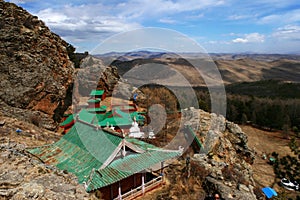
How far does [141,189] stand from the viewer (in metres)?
13.9

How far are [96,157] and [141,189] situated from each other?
139 inches

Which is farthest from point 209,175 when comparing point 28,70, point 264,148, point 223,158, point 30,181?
point 264,148

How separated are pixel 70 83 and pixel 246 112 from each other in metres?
46.3

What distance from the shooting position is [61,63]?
3244 cm

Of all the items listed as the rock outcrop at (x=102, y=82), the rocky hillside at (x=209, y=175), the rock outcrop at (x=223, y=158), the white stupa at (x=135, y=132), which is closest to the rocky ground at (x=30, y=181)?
the rocky hillside at (x=209, y=175)

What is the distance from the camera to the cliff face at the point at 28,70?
2558 centimetres

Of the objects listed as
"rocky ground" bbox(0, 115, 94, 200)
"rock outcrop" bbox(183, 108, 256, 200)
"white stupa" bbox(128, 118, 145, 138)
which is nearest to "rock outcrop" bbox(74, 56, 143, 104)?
"rock outcrop" bbox(183, 108, 256, 200)

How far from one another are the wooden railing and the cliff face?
15.8 meters

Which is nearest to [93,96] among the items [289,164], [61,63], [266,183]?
[61,63]

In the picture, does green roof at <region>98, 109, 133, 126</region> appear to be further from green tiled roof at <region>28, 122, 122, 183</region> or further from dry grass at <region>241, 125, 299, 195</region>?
dry grass at <region>241, 125, 299, 195</region>

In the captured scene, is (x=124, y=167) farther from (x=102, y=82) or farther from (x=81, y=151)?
(x=102, y=82)

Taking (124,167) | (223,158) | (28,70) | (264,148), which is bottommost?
(264,148)

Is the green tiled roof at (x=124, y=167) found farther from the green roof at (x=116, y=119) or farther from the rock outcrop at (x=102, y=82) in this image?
the rock outcrop at (x=102, y=82)

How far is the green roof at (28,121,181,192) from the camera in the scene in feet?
38.3
